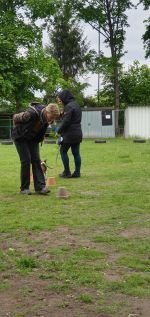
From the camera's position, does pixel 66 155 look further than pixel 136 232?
Yes

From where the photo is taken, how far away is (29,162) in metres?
11.0

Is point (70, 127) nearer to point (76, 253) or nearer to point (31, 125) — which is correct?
point (31, 125)

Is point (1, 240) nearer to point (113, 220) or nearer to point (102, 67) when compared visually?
point (113, 220)

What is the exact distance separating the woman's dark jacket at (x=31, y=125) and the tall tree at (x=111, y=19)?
116 feet

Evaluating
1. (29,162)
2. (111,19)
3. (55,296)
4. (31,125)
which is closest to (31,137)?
(31,125)

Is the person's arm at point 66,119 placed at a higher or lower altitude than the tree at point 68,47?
lower

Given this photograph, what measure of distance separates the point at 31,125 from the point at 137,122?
1129 inches

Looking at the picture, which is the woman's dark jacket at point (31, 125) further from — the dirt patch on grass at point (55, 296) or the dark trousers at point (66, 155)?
the dirt patch on grass at point (55, 296)

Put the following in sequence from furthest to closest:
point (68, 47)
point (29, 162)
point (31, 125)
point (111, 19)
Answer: point (68, 47), point (111, 19), point (29, 162), point (31, 125)

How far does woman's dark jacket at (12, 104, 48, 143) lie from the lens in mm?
10570

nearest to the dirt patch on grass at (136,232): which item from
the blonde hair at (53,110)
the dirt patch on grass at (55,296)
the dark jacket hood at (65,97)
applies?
the dirt patch on grass at (55,296)

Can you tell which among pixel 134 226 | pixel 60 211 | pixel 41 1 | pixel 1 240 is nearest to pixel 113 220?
pixel 134 226

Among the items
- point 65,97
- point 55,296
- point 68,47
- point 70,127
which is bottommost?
point 55,296

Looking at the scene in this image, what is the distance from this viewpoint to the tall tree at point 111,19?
45.8 metres
